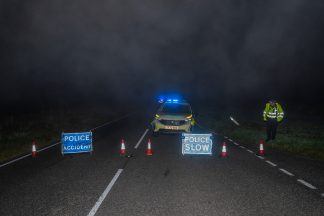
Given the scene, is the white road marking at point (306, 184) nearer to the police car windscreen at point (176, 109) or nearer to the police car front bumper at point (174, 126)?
the police car front bumper at point (174, 126)

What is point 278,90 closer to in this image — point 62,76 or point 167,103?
point 62,76

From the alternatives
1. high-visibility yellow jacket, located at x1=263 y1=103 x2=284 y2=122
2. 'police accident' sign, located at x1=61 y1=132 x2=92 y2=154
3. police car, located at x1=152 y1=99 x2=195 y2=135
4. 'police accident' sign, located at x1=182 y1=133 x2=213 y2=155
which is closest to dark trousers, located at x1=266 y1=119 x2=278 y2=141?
high-visibility yellow jacket, located at x1=263 y1=103 x2=284 y2=122

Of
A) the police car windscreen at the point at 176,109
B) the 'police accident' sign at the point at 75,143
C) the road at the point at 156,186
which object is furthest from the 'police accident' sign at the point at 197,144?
the police car windscreen at the point at 176,109

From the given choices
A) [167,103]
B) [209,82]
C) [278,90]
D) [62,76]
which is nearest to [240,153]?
[167,103]

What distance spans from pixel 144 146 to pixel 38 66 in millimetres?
134607

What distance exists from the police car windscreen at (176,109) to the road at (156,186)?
5.57 m

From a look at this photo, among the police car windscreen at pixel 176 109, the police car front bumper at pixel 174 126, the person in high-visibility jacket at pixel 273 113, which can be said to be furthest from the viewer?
the police car windscreen at pixel 176 109

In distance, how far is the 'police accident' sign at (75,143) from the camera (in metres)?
13.1

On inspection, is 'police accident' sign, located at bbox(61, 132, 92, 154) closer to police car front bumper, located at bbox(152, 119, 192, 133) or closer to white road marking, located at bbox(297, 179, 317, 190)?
police car front bumper, located at bbox(152, 119, 192, 133)

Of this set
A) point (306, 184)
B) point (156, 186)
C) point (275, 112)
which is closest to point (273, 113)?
point (275, 112)

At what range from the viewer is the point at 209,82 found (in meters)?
176

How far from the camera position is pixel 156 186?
8.35 meters

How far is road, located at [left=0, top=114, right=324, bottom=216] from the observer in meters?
6.61

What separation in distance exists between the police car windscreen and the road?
557 centimetres
